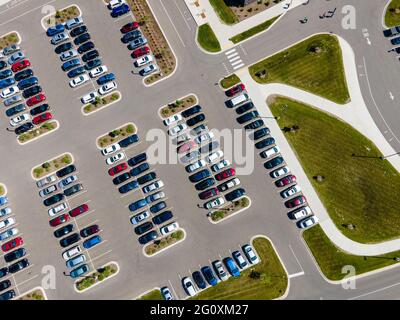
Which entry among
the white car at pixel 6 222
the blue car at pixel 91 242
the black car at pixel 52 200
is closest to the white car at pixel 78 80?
the black car at pixel 52 200

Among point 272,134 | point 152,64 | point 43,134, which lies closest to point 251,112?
point 272,134

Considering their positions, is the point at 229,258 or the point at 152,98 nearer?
the point at 229,258

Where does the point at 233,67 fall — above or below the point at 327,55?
above

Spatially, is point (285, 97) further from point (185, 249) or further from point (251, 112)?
point (185, 249)

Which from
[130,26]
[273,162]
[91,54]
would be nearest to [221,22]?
[130,26]

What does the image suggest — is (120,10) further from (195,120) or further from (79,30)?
(195,120)

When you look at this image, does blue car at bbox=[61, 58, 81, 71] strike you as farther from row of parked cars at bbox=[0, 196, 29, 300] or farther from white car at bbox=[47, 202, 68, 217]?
row of parked cars at bbox=[0, 196, 29, 300]

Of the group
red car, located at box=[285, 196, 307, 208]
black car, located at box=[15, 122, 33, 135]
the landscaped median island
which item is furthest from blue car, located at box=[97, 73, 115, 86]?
red car, located at box=[285, 196, 307, 208]
